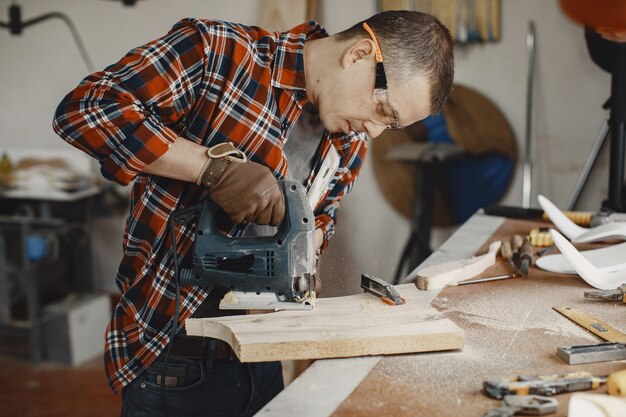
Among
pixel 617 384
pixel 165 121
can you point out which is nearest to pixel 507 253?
pixel 617 384

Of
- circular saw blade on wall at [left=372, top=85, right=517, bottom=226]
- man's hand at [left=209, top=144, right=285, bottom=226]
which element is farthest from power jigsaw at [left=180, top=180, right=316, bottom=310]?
circular saw blade on wall at [left=372, top=85, right=517, bottom=226]

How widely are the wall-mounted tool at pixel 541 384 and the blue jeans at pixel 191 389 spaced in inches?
28.2

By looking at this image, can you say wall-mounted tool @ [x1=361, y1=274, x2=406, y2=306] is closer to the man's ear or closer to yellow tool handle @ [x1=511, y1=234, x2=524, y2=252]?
the man's ear

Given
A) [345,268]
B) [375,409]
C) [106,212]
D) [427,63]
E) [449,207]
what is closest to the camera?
[375,409]

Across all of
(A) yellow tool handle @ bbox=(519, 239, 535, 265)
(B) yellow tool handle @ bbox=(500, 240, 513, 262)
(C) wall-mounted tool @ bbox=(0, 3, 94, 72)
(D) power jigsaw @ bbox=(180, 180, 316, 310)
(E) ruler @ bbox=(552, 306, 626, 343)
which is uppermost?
(C) wall-mounted tool @ bbox=(0, 3, 94, 72)

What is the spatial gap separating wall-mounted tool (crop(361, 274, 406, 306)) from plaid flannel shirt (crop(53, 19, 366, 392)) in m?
0.30

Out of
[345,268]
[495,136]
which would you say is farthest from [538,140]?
[345,268]

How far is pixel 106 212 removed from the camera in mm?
4699

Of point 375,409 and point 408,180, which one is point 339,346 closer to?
point 375,409

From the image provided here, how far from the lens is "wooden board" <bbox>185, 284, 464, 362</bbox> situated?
4.17ft

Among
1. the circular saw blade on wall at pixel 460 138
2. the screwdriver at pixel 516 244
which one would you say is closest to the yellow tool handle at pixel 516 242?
the screwdriver at pixel 516 244

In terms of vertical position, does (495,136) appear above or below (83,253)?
above

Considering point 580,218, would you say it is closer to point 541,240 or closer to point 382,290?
point 541,240

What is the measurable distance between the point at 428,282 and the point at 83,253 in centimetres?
321
